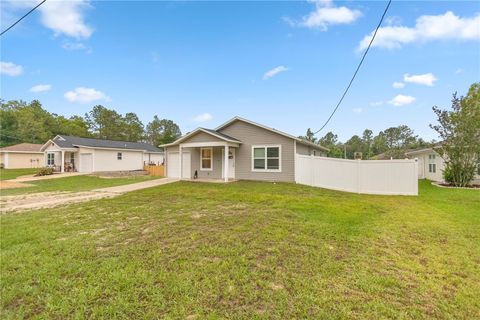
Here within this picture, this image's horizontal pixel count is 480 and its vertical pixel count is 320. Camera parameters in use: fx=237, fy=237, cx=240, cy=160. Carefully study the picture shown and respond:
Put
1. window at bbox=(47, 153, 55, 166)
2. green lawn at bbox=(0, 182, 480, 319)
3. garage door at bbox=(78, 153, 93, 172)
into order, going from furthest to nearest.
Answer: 1. window at bbox=(47, 153, 55, 166)
2. garage door at bbox=(78, 153, 93, 172)
3. green lawn at bbox=(0, 182, 480, 319)

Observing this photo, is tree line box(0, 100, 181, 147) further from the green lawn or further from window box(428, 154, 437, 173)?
the green lawn

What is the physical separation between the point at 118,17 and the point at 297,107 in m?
16.0

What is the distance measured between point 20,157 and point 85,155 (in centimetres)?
1602

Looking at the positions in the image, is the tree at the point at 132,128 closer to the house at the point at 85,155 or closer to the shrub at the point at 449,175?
the house at the point at 85,155

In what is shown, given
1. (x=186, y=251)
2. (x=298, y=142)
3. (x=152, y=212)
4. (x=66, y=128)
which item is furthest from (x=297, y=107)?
(x=66, y=128)

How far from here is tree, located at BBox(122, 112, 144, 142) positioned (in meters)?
54.7

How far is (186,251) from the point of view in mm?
3891

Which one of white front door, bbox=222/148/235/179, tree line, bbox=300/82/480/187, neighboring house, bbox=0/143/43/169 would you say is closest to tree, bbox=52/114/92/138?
neighboring house, bbox=0/143/43/169

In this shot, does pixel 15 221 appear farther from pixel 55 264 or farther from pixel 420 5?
pixel 420 5

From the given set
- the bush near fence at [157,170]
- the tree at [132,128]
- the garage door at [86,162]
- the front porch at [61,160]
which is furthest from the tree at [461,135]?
the tree at [132,128]

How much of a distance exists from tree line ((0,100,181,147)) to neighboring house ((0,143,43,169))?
1480 cm

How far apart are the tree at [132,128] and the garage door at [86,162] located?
31724mm

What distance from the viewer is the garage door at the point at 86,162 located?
2419 cm

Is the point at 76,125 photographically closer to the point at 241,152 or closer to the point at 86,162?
the point at 86,162
